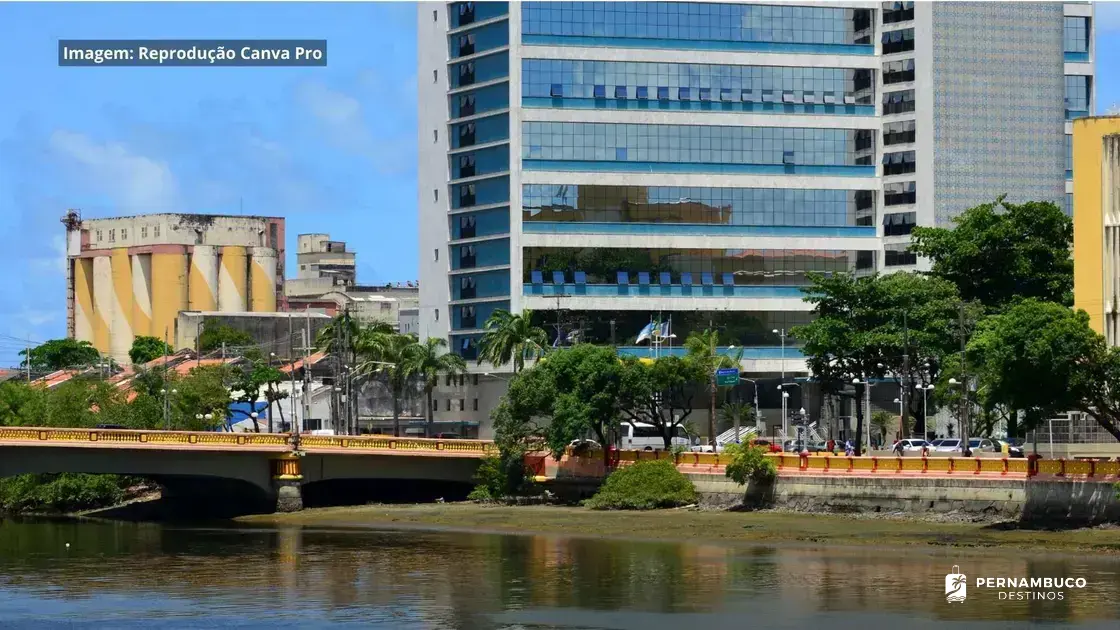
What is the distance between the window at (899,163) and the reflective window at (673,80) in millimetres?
20169

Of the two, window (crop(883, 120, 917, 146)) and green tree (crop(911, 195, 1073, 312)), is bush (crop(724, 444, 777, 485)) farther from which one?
window (crop(883, 120, 917, 146))

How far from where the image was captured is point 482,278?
11656 centimetres

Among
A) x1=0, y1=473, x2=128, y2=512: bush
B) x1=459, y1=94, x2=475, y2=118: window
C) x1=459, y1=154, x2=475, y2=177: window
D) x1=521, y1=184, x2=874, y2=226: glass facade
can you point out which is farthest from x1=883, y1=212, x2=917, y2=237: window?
x1=0, y1=473, x2=128, y2=512: bush

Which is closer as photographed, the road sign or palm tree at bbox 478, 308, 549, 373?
the road sign

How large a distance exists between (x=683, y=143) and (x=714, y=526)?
45.8 m

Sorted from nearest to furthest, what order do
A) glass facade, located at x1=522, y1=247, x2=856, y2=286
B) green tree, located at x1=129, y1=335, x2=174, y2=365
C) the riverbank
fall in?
1. the riverbank
2. glass facade, located at x1=522, y1=247, x2=856, y2=286
3. green tree, located at x1=129, y1=335, x2=174, y2=365

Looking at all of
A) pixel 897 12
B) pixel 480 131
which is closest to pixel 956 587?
pixel 480 131

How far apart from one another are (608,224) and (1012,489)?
49.4 meters

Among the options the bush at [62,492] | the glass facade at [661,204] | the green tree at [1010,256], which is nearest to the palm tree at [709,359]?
the glass facade at [661,204]

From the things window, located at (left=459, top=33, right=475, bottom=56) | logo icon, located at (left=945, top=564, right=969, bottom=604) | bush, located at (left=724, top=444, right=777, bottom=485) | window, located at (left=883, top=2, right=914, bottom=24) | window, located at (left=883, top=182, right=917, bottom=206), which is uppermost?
window, located at (left=883, top=2, right=914, bottom=24)

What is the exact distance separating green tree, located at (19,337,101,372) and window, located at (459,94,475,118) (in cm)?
8493

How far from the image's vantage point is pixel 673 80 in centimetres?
11150

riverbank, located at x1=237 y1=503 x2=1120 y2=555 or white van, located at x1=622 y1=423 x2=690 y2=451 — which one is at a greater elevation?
white van, located at x1=622 y1=423 x2=690 y2=451

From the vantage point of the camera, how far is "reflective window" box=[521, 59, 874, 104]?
111 m
